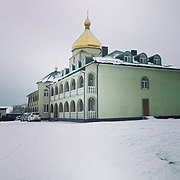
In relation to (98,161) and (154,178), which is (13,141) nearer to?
(98,161)

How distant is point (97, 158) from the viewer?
659 centimetres

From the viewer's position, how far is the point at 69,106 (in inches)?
850

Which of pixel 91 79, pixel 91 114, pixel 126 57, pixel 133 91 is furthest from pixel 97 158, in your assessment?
pixel 126 57

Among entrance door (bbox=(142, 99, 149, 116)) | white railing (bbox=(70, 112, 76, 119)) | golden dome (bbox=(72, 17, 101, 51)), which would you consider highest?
golden dome (bbox=(72, 17, 101, 51))

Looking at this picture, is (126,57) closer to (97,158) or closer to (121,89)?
(121,89)

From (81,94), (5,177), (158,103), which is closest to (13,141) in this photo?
(5,177)

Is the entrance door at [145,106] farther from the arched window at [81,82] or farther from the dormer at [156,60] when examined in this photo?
the arched window at [81,82]

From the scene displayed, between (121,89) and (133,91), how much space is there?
1156 mm

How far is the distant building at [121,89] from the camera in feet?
59.6

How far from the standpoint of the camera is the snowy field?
561cm

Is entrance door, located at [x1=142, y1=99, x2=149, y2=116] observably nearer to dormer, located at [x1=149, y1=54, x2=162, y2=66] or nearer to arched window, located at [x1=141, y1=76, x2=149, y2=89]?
arched window, located at [x1=141, y1=76, x2=149, y2=89]

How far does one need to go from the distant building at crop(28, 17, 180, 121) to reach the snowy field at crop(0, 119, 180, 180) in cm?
923

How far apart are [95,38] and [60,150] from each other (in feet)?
63.1

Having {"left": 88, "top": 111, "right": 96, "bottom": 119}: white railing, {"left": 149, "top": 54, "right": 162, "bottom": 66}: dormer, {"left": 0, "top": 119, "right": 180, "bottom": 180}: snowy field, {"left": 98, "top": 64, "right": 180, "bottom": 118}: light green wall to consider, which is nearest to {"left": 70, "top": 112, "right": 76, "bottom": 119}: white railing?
{"left": 88, "top": 111, "right": 96, "bottom": 119}: white railing
